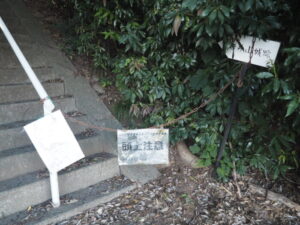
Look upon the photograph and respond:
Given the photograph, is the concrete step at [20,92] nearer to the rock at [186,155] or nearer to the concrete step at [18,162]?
the concrete step at [18,162]

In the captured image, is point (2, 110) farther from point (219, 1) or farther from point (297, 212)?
point (297, 212)

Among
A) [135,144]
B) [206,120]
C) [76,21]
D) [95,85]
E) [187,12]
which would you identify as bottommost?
[135,144]

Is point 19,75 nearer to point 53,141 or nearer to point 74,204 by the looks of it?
point 53,141

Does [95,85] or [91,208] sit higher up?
[95,85]

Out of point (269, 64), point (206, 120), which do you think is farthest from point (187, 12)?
point (206, 120)

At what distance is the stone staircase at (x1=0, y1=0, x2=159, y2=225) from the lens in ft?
6.62

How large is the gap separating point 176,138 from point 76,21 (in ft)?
6.99

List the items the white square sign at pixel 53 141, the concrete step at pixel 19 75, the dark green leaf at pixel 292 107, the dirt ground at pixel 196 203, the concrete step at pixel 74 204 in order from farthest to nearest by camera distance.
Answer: the concrete step at pixel 19 75
the dirt ground at pixel 196 203
the concrete step at pixel 74 204
the white square sign at pixel 53 141
the dark green leaf at pixel 292 107

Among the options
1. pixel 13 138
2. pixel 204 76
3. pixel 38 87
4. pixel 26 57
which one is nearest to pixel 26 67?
pixel 38 87

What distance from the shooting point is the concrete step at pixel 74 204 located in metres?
1.92

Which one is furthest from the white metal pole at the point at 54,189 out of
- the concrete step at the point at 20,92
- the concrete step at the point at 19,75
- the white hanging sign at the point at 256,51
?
the white hanging sign at the point at 256,51

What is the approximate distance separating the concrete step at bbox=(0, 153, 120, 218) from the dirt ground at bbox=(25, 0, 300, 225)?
29cm

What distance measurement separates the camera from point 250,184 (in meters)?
2.55

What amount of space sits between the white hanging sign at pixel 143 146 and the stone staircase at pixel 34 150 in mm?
153
